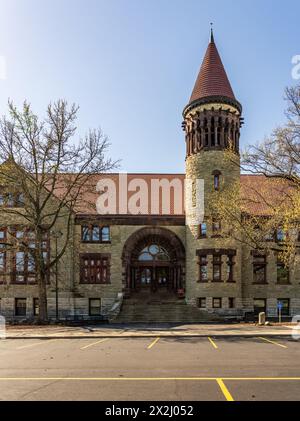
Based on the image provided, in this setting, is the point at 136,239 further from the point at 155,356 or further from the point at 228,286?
the point at 155,356

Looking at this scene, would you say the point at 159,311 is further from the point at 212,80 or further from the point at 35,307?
the point at 212,80

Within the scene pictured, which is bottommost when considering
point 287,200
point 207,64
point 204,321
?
point 204,321

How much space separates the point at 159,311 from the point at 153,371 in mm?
21536

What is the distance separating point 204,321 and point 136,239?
30.3ft

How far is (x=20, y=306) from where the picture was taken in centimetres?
3412

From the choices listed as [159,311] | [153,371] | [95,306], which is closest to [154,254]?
[159,311]

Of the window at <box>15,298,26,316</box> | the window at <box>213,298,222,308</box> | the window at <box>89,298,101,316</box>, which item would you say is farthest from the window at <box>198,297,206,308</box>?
the window at <box>15,298,26,316</box>

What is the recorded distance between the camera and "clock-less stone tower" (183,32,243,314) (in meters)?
31.8

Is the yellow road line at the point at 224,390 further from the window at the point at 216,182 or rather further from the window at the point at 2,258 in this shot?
the window at the point at 2,258

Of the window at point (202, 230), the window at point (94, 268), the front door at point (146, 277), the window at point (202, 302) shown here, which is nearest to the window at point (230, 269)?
the window at point (202, 302)

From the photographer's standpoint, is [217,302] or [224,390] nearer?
[224,390]

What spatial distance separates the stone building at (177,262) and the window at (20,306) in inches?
3.3

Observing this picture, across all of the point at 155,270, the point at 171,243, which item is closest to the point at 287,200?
the point at 171,243
